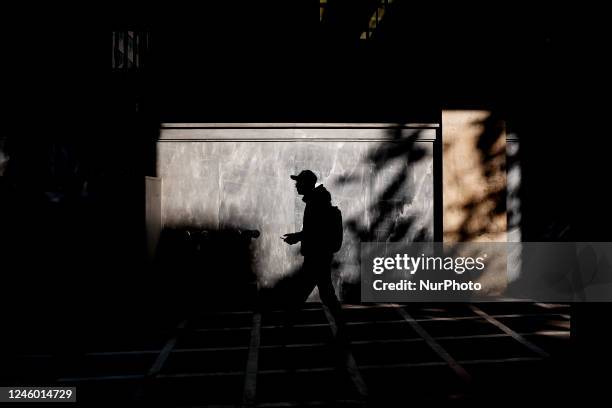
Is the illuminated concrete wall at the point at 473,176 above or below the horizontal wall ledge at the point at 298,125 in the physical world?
below

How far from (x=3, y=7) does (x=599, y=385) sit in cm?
956

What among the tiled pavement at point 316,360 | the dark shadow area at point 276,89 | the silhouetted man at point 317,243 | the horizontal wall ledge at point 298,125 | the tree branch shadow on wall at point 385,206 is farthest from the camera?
the tree branch shadow on wall at point 385,206

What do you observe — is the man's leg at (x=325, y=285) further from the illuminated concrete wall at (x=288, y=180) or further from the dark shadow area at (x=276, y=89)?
the illuminated concrete wall at (x=288, y=180)

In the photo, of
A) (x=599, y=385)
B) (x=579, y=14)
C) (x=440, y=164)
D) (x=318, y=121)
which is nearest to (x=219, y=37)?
(x=318, y=121)

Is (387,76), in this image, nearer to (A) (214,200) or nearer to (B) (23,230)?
(A) (214,200)

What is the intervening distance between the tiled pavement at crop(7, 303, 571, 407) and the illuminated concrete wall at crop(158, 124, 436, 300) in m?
1.54

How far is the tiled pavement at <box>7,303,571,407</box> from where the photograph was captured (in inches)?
192

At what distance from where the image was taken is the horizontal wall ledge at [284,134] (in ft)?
29.7

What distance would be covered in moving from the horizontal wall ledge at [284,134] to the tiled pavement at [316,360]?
2.90 metres

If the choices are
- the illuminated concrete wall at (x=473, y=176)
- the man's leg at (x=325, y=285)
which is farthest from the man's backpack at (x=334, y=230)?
the illuminated concrete wall at (x=473, y=176)

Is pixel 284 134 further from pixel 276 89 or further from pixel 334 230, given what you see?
pixel 334 230

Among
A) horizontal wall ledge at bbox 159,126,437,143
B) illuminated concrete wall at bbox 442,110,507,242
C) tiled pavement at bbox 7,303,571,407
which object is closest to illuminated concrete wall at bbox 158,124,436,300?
horizontal wall ledge at bbox 159,126,437,143

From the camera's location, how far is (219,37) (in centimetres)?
909

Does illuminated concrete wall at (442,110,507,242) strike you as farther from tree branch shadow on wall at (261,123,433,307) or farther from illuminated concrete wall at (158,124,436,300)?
tree branch shadow on wall at (261,123,433,307)
